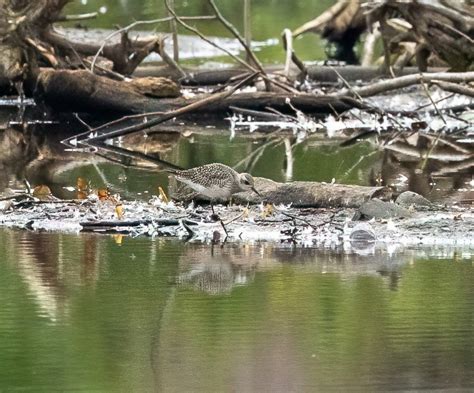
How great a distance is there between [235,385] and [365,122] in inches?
578

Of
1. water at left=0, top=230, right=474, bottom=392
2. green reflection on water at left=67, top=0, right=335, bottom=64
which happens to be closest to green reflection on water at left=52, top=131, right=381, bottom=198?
water at left=0, top=230, right=474, bottom=392

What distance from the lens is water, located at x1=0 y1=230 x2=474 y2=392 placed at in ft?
22.5

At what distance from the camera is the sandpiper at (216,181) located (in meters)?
11.6

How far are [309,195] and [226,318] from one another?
4.10m

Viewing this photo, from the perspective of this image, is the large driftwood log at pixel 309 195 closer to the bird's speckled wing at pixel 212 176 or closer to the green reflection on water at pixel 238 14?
the bird's speckled wing at pixel 212 176

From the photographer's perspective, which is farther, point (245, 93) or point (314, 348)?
point (245, 93)

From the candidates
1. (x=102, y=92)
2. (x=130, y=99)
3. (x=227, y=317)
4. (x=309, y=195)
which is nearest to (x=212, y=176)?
(x=309, y=195)

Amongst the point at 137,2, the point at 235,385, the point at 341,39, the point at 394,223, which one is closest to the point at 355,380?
the point at 235,385

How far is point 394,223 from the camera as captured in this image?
36.3ft

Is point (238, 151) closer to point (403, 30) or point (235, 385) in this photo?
point (403, 30)

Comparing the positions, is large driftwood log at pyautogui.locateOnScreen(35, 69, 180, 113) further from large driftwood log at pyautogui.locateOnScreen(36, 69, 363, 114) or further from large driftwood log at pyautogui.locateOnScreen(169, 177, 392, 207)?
large driftwood log at pyautogui.locateOnScreen(169, 177, 392, 207)

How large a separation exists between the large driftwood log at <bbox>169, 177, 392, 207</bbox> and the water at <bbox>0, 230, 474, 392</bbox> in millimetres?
1637

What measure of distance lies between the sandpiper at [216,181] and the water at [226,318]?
104 centimetres

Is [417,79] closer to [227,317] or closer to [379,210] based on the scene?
[379,210]
